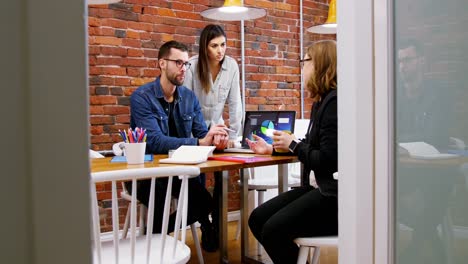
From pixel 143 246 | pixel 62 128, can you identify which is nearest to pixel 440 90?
pixel 143 246

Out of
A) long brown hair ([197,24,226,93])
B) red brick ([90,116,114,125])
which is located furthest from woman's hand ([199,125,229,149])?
red brick ([90,116,114,125])

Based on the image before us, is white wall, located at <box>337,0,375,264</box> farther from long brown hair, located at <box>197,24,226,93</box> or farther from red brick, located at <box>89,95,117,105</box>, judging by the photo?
red brick, located at <box>89,95,117,105</box>

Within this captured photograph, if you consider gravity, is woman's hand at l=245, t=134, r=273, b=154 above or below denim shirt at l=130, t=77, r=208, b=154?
below

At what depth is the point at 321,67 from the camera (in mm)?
2209

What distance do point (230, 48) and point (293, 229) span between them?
2681 millimetres

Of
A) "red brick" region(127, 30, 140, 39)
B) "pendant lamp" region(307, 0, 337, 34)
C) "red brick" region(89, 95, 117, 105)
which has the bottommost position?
"red brick" region(89, 95, 117, 105)

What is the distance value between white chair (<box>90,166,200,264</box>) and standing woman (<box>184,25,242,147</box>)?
1812mm

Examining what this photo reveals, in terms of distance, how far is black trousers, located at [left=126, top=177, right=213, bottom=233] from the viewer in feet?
9.09

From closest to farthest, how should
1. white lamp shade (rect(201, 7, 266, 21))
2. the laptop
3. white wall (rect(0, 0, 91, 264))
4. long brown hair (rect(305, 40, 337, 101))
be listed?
white wall (rect(0, 0, 91, 264))
long brown hair (rect(305, 40, 337, 101))
the laptop
white lamp shade (rect(201, 7, 266, 21))

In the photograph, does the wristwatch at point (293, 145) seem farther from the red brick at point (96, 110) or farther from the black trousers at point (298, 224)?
the red brick at point (96, 110)

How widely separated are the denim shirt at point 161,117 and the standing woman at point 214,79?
0.37 m

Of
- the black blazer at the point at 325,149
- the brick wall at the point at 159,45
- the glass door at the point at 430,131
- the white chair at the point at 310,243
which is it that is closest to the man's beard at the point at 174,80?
the brick wall at the point at 159,45

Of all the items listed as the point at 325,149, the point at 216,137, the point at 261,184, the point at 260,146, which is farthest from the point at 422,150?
the point at 261,184

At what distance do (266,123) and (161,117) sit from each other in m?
0.70
